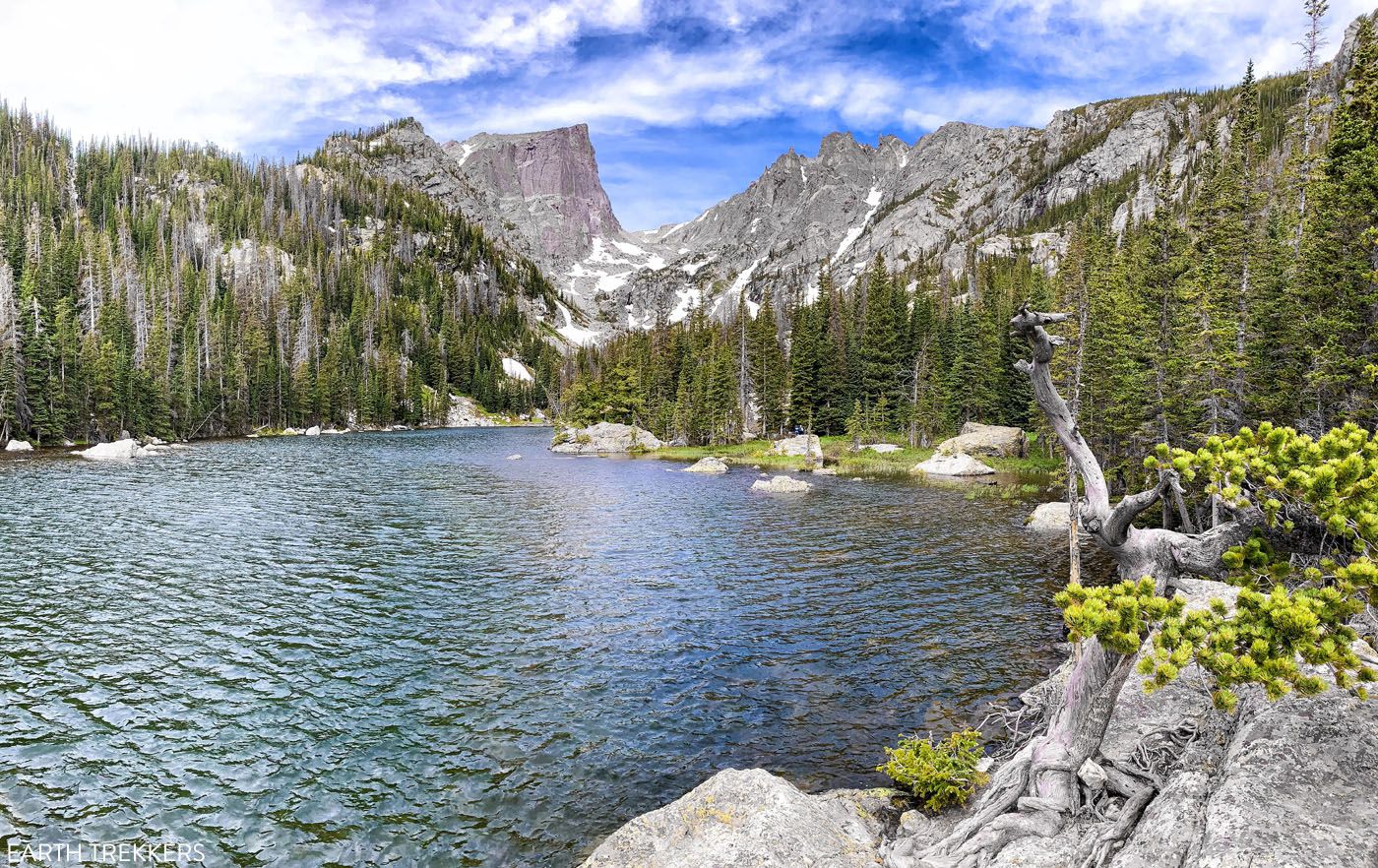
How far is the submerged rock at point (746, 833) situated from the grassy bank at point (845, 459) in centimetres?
5425

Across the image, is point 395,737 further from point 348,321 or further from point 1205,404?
point 348,321

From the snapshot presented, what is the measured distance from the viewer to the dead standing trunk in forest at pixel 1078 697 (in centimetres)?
825

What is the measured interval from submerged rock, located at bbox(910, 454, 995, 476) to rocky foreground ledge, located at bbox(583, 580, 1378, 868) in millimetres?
52203

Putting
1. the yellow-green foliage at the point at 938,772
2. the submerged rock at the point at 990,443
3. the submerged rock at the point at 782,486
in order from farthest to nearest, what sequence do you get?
the submerged rock at the point at 990,443
the submerged rock at the point at 782,486
the yellow-green foliage at the point at 938,772

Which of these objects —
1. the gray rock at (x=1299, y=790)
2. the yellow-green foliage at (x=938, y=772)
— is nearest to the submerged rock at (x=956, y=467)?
the yellow-green foliage at (x=938, y=772)

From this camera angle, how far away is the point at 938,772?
34.5 ft

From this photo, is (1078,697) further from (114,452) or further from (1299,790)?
(114,452)

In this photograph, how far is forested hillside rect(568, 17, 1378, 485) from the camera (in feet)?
88.1

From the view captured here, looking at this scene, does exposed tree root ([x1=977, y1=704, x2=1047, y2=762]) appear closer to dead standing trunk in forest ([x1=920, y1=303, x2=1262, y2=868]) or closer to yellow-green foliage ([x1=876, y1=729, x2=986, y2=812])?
yellow-green foliage ([x1=876, y1=729, x2=986, y2=812])

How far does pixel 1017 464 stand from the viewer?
6519 cm

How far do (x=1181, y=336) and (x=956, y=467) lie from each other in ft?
90.3

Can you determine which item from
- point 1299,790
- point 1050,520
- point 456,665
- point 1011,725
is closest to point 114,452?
point 456,665

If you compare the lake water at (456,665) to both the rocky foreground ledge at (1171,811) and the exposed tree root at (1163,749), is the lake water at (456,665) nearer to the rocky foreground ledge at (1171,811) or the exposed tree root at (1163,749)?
the rocky foreground ledge at (1171,811)

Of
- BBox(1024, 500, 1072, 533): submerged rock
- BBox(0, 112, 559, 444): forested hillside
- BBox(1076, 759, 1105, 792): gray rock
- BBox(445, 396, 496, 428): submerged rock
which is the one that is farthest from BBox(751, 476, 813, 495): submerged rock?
BBox(445, 396, 496, 428): submerged rock
